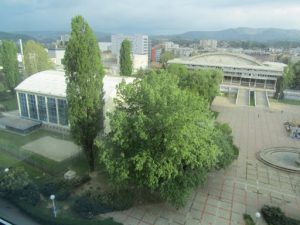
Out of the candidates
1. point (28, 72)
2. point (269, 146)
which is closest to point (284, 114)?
point (269, 146)

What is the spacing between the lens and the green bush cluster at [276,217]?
13.6 metres

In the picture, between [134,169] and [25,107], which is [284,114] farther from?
[25,107]

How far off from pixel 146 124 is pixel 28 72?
138 feet

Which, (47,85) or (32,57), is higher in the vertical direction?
(32,57)

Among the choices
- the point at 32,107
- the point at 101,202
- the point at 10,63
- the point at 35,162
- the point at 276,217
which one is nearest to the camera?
the point at 276,217

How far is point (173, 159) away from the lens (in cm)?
1284

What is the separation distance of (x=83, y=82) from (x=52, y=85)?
14.6m

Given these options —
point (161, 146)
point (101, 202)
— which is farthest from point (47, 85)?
point (161, 146)

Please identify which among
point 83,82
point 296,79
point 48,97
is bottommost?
point 296,79

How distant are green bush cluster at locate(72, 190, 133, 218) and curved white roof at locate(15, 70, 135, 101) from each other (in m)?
12.3

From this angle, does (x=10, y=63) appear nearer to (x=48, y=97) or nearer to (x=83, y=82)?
(x=48, y=97)

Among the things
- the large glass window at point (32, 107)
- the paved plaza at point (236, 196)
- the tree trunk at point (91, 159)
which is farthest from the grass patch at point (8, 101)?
the paved plaza at point (236, 196)

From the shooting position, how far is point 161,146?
43.1 ft

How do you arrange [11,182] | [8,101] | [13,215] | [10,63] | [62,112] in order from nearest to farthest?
[13,215] → [11,182] → [62,112] → [10,63] → [8,101]
